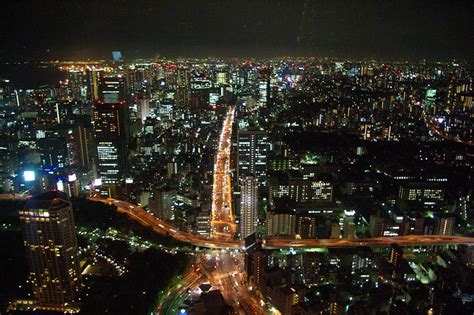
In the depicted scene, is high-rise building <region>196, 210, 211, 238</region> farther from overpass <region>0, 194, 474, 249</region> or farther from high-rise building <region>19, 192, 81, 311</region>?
high-rise building <region>19, 192, 81, 311</region>

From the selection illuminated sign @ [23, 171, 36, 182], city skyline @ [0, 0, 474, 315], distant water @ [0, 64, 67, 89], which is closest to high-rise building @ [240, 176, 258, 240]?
city skyline @ [0, 0, 474, 315]

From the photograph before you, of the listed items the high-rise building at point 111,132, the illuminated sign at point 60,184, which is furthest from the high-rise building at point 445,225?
the illuminated sign at point 60,184

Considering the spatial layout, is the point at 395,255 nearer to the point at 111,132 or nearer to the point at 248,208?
the point at 248,208

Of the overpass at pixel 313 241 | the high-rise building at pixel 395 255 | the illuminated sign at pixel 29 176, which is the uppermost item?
the illuminated sign at pixel 29 176

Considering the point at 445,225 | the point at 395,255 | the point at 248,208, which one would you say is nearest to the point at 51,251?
the point at 248,208

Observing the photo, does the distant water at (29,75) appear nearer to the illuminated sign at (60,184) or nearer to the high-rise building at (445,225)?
the illuminated sign at (60,184)

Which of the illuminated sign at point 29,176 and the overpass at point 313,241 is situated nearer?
the overpass at point 313,241
